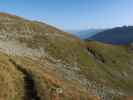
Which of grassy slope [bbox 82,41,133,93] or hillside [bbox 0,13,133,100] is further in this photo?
grassy slope [bbox 82,41,133,93]

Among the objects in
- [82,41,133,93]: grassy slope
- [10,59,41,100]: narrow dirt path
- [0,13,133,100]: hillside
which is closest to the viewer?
[10,59,41,100]: narrow dirt path

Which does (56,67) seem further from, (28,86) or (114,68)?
(114,68)

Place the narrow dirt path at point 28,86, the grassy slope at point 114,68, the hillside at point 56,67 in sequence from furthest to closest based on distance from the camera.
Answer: the grassy slope at point 114,68
the hillside at point 56,67
the narrow dirt path at point 28,86

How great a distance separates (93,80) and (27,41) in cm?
2043

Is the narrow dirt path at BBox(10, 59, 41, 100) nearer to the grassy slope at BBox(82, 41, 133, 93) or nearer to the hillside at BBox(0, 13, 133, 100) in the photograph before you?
the hillside at BBox(0, 13, 133, 100)

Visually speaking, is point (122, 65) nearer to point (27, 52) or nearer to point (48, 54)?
point (48, 54)

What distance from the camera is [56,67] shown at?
171 feet

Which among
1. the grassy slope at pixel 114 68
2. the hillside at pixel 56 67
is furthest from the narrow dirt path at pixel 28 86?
the grassy slope at pixel 114 68

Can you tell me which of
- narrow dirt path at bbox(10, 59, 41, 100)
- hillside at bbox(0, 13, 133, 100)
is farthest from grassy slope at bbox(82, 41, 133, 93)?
narrow dirt path at bbox(10, 59, 41, 100)

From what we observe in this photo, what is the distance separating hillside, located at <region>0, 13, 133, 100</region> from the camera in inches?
1236

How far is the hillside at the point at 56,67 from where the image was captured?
31.4 metres

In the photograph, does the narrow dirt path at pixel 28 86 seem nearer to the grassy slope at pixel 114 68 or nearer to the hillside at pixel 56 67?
the hillside at pixel 56 67

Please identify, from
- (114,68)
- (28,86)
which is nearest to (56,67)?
(28,86)

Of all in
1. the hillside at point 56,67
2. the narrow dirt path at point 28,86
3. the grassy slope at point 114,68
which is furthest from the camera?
the grassy slope at point 114,68
